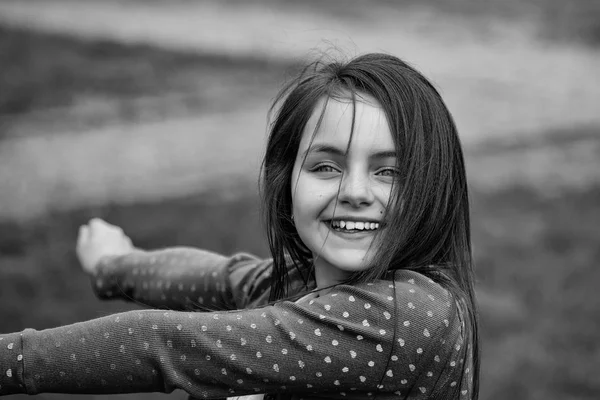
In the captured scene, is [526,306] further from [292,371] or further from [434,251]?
[292,371]

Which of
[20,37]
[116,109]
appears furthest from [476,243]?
[20,37]

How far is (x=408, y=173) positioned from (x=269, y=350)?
0.43 meters

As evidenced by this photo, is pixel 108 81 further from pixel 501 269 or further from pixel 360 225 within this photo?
pixel 360 225

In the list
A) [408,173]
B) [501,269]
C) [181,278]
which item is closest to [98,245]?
[181,278]

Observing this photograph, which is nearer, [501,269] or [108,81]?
[501,269]

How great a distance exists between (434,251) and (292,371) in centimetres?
39

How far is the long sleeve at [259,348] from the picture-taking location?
1557 millimetres

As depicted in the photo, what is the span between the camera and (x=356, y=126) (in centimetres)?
173

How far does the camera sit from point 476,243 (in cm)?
464

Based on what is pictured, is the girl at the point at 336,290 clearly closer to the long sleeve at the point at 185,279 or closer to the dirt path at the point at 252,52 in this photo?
the long sleeve at the point at 185,279

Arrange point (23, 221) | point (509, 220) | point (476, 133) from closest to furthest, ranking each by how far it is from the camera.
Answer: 1. point (23, 221)
2. point (509, 220)
3. point (476, 133)

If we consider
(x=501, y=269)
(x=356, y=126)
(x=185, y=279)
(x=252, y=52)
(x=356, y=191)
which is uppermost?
(x=252, y=52)

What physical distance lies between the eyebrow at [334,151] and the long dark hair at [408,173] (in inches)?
0.7

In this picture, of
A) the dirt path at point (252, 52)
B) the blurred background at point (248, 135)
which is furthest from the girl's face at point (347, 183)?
the dirt path at point (252, 52)
